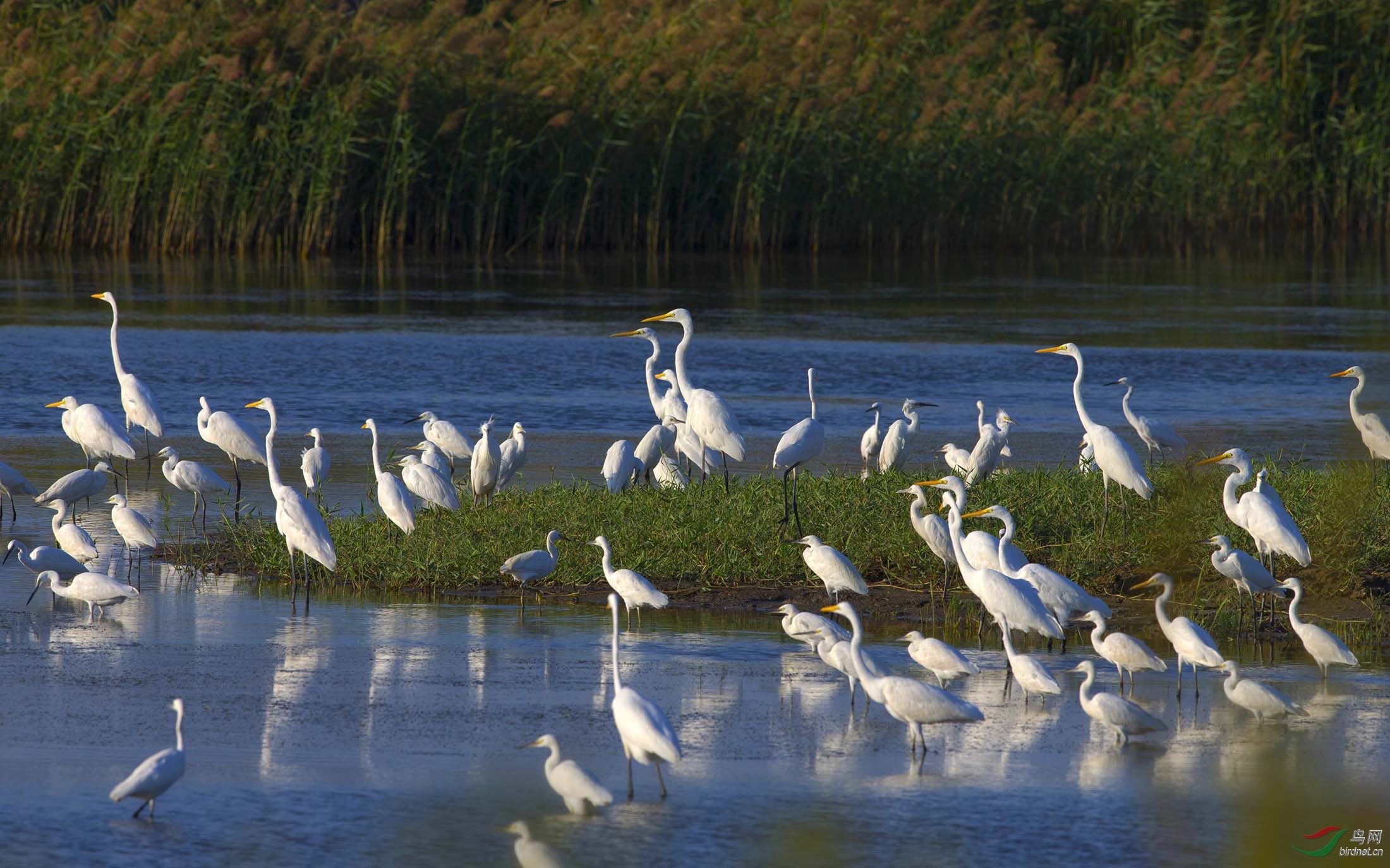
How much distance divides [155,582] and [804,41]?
19.6 meters

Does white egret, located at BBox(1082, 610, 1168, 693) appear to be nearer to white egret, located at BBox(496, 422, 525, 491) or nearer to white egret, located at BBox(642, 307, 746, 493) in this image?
white egret, located at BBox(642, 307, 746, 493)

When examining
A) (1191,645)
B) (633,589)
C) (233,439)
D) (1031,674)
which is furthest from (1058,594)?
(233,439)

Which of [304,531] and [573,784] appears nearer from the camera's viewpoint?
[573,784]

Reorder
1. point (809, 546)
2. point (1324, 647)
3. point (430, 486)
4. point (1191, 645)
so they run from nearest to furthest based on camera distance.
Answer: point (1191, 645) → point (1324, 647) → point (809, 546) → point (430, 486)

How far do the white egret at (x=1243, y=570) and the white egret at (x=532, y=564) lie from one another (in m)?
2.96

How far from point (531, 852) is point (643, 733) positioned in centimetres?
57

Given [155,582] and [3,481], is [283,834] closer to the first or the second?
[155,582]

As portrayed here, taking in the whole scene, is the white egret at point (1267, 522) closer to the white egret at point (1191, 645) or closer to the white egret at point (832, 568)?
the white egret at point (1191, 645)

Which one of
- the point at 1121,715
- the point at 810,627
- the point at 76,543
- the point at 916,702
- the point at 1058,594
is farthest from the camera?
the point at 76,543

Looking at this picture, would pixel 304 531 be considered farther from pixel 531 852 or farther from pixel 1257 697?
pixel 1257 697

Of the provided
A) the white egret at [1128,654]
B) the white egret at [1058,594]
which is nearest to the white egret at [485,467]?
the white egret at [1058,594]

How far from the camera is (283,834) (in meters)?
5.55

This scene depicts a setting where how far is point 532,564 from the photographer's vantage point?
8664mm

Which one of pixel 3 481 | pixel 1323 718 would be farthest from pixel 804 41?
pixel 1323 718
